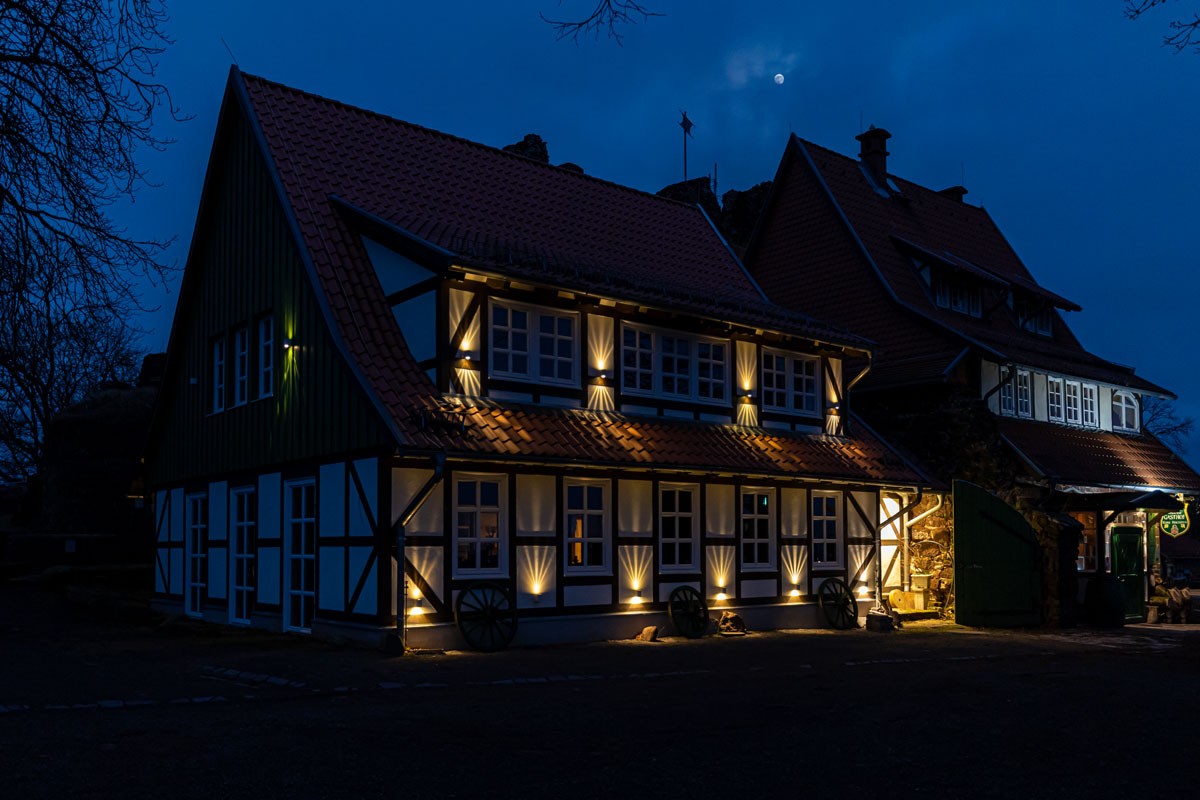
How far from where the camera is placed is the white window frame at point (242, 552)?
2047cm

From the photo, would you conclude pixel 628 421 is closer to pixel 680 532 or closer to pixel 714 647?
pixel 680 532

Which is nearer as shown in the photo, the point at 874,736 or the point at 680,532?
the point at 874,736

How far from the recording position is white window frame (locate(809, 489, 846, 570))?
22.7 meters

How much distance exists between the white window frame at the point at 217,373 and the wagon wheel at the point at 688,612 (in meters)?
9.41

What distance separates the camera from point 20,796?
699 cm

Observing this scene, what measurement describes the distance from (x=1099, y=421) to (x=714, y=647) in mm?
17615

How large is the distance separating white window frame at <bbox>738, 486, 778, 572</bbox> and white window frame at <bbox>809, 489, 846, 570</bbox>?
108cm

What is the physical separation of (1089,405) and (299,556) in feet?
70.4

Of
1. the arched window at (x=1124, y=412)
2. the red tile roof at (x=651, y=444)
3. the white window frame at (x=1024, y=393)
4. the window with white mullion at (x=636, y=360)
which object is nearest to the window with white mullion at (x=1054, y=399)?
the white window frame at (x=1024, y=393)

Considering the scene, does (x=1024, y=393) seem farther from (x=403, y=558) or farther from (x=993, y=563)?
(x=403, y=558)

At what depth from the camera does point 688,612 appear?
64.7 feet

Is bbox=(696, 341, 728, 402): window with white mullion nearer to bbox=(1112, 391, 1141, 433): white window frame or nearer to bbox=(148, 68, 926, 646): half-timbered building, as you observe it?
bbox=(148, 68, 926, 646): half-timbered building

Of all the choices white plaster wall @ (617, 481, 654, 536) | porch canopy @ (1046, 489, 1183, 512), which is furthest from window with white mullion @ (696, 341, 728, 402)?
porch canopy @ (1046, 489, 1183, 512)

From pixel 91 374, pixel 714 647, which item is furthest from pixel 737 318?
pixel 91 374
